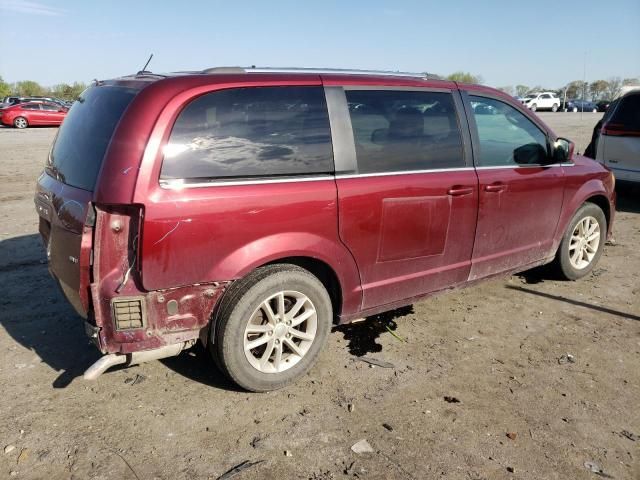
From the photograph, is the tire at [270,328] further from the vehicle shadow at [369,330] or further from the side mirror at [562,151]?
the side mirror at [562,151]

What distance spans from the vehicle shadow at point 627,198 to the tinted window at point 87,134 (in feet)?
26.4

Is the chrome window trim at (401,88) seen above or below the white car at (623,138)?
above

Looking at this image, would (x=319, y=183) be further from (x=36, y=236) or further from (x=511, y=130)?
(x=36, y=236)

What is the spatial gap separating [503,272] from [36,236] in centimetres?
540

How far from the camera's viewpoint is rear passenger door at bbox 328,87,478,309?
3453 millimetres

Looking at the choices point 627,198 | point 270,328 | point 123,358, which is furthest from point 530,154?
point 627,198

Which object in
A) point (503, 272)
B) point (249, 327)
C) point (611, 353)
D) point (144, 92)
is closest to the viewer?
point (144, 92)

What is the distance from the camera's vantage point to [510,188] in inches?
168

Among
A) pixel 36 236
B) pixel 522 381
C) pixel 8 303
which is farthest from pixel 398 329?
pixel 36 236

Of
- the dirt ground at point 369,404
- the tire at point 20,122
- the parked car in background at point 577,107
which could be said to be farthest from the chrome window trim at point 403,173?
the parked car in background at point 577,107

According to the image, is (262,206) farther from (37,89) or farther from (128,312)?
(37,89)

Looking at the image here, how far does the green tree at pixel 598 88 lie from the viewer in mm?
85938

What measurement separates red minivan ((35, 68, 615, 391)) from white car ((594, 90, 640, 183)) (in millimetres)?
5121

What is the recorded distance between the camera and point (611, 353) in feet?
12.7
